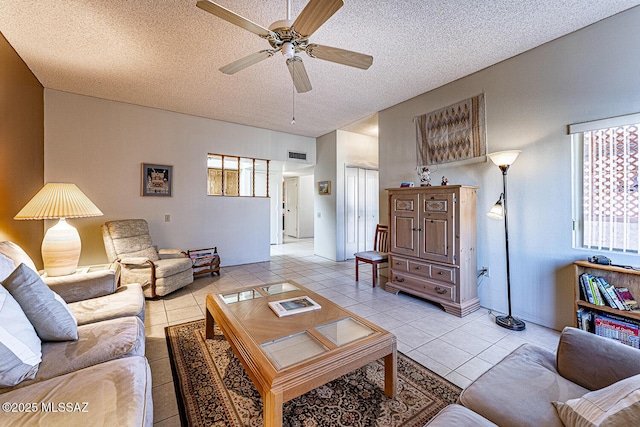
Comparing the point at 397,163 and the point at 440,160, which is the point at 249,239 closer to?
the point at 397,163

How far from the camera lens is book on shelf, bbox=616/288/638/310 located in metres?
2.11

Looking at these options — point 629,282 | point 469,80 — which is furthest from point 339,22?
point 629,282

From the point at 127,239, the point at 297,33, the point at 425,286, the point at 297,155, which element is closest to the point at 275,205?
the point at 297,155

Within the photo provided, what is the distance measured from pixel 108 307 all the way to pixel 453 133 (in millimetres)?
4091

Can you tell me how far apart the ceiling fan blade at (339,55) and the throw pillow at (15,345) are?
231 cm

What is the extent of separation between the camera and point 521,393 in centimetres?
113

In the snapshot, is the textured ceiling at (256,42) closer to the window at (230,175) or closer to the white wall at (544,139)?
the white wall at (544,139)

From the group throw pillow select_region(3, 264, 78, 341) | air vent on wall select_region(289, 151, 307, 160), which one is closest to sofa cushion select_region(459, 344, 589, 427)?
throw pillow select_region(3, 264, 78, 341)

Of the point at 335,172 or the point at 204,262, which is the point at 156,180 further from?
the point at 335,172

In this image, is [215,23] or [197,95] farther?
[197,95]

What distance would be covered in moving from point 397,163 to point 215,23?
308 cm

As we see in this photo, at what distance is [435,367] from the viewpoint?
2.00 metres

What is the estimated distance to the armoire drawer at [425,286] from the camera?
9.98 feet

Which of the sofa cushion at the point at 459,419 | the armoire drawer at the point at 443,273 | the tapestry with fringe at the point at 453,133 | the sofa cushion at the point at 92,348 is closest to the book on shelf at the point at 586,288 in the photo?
the armoire drawer at the point at 443,273
